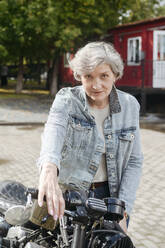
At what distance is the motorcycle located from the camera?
154 cm

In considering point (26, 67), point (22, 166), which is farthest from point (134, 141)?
point (26, 67)

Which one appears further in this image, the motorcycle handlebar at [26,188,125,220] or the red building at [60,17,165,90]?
the red building at [60,17,165,90]

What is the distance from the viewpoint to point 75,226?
5.35 feet

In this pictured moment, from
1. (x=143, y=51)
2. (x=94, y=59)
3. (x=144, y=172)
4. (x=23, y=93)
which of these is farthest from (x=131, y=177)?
(x=23, y=93)

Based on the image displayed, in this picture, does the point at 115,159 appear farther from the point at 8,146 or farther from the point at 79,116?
the point at 8,146

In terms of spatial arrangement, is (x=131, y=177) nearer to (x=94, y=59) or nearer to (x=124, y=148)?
(x=124, y=148)

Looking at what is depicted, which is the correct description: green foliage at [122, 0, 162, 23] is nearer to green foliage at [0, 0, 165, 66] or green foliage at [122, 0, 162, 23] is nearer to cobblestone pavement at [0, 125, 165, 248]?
green foliage at [0, 0, 165, 66]

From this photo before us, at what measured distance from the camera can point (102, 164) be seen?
2285mm

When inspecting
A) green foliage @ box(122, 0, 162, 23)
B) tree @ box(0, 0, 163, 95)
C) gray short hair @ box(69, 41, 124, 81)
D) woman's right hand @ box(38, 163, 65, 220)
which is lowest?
woman's right hand @ box(38, 163, 65, 220)

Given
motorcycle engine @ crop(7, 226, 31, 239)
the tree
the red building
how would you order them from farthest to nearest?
1. the tree
2. the red building
3. motorcycle engine @ crop(7, 226, 31, 239)

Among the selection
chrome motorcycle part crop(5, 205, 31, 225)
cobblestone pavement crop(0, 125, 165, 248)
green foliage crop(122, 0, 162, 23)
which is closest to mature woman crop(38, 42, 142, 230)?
chrome motorcycle part crop(5, 205, 31, 225)

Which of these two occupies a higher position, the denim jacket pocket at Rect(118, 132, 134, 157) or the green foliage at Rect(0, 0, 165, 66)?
the green foliage at Rect(0, 0, 165, 66)

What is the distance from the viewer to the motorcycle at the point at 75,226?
1.54 m

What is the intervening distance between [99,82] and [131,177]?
0.59 meters
